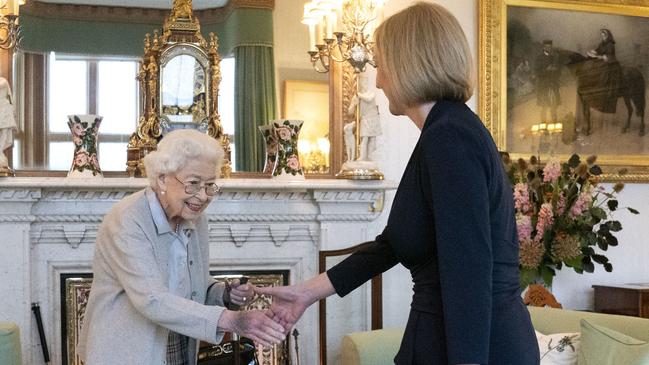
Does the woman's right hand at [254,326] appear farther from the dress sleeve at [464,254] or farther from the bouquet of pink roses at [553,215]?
the bouquet of pink roses at [553,215]

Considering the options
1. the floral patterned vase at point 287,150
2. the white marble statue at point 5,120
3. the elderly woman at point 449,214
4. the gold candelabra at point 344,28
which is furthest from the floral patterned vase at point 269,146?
the elderly woman at point 449,214

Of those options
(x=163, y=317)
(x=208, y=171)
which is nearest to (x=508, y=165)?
(x=208, y=171)

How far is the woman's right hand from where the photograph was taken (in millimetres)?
2461

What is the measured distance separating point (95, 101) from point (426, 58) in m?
3.12

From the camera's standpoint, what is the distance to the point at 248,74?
190 inches

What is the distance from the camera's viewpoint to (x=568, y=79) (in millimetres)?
5520

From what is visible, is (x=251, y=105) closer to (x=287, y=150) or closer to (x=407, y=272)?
(x=287, y=150)

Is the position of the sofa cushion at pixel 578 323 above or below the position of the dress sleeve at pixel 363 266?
below

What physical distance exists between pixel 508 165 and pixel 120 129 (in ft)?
7.03

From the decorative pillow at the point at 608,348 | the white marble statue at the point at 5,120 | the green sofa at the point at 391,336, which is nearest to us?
the decorative pillow at the point at 608,348

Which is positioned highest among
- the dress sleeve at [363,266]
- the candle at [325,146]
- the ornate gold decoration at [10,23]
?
the ornate gold decoration at [10,23]

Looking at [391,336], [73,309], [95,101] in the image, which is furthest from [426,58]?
[73,309]

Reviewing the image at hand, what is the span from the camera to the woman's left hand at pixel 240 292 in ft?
9.43

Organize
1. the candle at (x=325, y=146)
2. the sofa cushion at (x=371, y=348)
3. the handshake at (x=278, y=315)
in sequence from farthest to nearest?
the candle at (x=325, y=146) < the sofa cushion at (x=371, y=348) < the handshake at (x=278, y=315)
